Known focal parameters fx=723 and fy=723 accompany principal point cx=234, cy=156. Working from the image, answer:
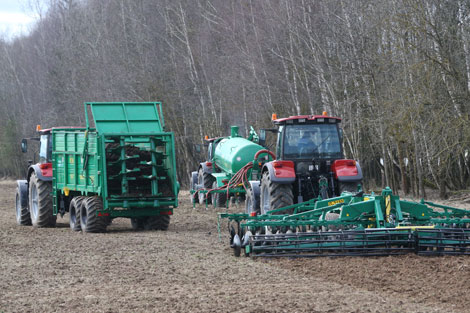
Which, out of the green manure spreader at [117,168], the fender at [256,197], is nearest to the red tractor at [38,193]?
the green manure spreader at [117,168]

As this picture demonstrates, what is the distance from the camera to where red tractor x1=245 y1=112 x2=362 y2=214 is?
12328mm

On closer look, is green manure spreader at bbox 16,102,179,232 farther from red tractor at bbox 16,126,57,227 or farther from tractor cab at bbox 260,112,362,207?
tractor cab at bbox 260,112,362,207

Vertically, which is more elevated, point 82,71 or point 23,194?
point 82,71

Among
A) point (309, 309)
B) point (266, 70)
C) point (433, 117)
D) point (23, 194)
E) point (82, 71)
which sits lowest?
point (309, 309)

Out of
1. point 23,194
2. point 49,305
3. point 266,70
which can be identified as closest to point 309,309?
point 49,305

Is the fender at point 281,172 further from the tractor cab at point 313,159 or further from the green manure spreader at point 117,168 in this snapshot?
the green manure spreader at point 117,168

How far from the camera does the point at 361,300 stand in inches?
266

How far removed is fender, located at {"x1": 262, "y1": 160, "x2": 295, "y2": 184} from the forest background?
6372mm

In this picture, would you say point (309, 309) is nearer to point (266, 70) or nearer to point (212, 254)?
point (212, 254)

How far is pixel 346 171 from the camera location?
40.5 ft

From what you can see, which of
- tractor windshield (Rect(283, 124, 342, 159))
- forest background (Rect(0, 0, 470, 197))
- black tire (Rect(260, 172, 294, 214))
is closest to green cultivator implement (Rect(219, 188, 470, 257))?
black tire (Rect(260, 172, 294, 214))

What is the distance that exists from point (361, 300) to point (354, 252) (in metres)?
2.61

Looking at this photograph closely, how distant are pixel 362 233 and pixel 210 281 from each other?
91.3 inches

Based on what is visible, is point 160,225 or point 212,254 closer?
point 212,254
